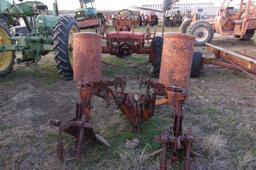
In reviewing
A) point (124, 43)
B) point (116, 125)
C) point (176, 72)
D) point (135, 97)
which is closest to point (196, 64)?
point (124, 43)

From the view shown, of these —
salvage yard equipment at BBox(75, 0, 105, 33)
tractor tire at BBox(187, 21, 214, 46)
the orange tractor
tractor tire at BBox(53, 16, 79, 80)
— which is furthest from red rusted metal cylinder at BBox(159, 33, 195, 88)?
salvage yard equipment at BBox(75, 0, 105, 33)

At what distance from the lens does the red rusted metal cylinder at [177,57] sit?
3104mm

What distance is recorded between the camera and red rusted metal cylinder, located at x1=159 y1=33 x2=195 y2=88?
10.2 ft

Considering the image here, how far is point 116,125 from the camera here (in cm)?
395

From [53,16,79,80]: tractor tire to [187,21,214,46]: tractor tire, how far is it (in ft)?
22.0

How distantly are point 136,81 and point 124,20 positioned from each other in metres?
6.46

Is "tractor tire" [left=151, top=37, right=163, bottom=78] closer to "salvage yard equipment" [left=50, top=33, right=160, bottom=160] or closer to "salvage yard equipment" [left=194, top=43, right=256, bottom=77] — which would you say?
"salvage yard equipment" [left=194, top=43, right=256, bottom=77]

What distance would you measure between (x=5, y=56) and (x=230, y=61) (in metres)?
4.51

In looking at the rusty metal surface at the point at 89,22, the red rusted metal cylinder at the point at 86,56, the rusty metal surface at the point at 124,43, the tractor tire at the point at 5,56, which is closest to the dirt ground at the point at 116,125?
the tractor tire at the point at 5,56

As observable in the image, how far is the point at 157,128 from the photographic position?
388 cm

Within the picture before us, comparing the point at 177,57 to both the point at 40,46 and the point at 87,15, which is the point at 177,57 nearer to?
the point at 40,46

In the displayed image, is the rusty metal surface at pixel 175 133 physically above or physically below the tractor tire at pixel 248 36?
above

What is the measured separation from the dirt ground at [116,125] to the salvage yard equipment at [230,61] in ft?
0.82

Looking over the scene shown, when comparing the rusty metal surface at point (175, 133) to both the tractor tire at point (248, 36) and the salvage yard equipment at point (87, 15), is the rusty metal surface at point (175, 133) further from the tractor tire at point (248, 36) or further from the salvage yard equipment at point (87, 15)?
the salvage yard equipment at point (87, 15)
